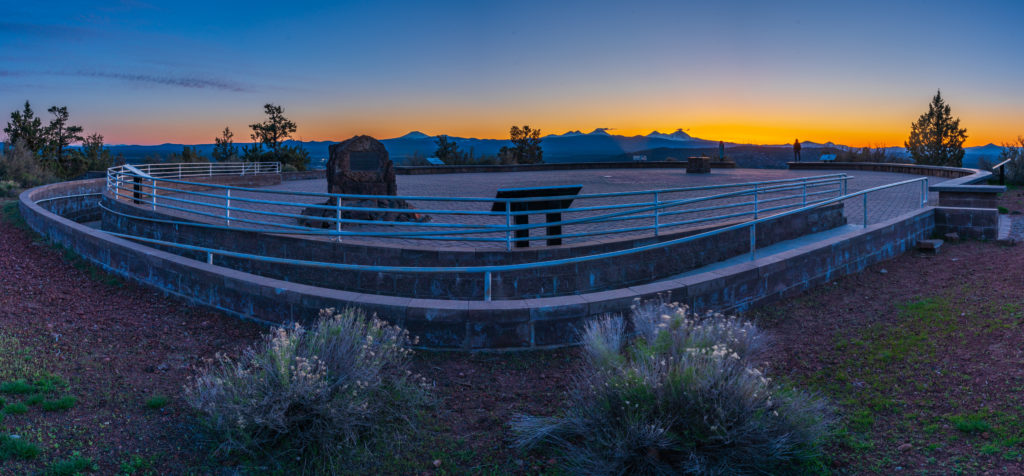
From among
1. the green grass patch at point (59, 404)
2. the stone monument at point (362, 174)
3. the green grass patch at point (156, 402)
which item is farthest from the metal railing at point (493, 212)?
the green grass patch at point (59, 404)

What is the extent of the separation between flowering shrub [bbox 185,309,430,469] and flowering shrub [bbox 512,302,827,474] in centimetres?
106

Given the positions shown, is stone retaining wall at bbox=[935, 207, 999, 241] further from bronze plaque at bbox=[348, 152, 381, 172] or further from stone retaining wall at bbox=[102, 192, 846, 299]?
bronze plaque at bbox=[348, 152, 381, 172]

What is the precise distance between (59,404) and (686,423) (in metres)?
4.46

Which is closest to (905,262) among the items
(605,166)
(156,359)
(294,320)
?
(294,320)

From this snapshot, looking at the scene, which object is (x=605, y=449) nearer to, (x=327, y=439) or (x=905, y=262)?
(x=327, y=439)

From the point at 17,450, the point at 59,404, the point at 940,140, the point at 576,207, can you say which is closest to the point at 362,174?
the point at 576,207

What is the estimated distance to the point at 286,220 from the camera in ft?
45.9

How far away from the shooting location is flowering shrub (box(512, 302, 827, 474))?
3986 mm

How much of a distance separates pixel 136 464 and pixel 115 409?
2.85ft

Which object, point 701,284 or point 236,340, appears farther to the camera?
point 701,284

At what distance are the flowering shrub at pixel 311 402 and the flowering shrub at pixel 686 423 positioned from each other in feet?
3.49

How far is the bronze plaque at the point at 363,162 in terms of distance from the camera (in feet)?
45.5

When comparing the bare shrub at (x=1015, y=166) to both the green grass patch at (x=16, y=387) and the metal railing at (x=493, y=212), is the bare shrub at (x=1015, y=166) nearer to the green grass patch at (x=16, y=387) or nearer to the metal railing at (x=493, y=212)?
the metal railing at (x=493, y=212)

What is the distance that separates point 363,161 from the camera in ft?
45.7
